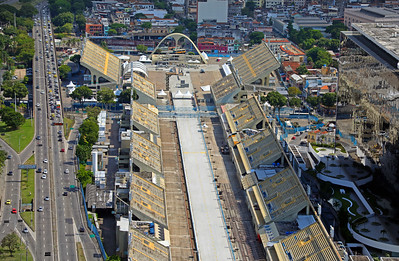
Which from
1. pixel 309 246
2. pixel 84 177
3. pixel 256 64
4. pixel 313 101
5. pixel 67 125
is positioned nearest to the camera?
pixel 309 246

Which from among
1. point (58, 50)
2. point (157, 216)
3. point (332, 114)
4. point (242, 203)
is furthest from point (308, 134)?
point (58, 50)

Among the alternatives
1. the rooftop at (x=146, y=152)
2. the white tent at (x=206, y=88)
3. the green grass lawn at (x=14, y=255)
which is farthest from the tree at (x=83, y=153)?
the white tent at (x=206, y=88)

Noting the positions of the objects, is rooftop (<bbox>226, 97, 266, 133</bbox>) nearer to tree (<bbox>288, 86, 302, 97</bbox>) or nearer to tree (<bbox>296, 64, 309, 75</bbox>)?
tree (<bbox>288, 86, 302, 97</bbox>)

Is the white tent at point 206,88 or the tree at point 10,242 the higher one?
the white tent at point 206,88

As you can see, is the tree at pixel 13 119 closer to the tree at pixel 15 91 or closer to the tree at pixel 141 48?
the tree at pixel 15 91

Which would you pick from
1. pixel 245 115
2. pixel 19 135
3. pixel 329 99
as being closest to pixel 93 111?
pixel 19 135

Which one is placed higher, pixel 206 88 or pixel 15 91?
pixel 206 88

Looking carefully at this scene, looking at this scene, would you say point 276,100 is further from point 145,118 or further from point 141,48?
point 141,48
